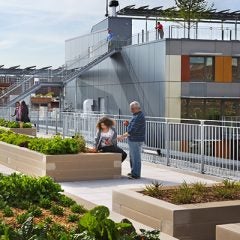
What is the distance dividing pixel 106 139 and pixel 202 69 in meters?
27.7

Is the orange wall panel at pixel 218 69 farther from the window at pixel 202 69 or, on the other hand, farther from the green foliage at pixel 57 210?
the green foliage at pixel 57 210

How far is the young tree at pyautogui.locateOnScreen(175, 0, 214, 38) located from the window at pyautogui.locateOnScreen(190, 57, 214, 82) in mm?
12340

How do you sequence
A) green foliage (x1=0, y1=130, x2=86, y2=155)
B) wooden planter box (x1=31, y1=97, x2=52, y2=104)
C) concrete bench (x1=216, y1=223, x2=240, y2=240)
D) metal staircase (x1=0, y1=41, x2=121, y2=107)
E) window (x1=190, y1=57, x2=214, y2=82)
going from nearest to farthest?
concrete bench (x1=216, y1=223, x2=240, y2=240)
green foliage (x1=0, y1=130, x2=86, y2=155)
window (x1=190, y1=57, x2=214, y2=82)
metal staircase (x1=0, y1=41, x2=121, y2=107)
wooden planter box (x1=31, y1=97, x2=52, y2=104)

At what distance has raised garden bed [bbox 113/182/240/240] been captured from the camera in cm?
717

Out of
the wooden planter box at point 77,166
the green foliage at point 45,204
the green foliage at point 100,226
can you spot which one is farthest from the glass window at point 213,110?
the green foliage at point 100,226

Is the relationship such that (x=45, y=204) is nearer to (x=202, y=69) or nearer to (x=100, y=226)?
(x=100, y=226)

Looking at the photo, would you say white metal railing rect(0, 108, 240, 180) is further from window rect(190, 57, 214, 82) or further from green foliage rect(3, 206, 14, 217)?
window rect(190, 57, 214, 82)

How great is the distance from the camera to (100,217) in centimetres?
580

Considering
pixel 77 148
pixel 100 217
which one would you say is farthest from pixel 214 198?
pixel 77 148

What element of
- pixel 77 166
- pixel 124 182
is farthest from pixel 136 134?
pixel 77 166

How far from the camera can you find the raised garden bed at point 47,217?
17.9 feet

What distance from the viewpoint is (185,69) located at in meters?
39.6

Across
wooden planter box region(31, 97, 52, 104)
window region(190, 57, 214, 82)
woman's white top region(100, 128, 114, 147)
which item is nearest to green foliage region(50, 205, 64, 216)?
woman's white top region(100, 128, 114, 147)

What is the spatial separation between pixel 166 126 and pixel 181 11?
3894 centimetres
